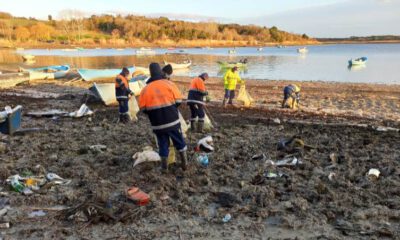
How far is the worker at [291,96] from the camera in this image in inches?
537

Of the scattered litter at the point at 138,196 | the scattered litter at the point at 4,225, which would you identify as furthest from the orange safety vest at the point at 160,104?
the scattered litter at the point at 4,225

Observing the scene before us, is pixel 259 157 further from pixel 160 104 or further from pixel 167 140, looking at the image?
pixel 160 104

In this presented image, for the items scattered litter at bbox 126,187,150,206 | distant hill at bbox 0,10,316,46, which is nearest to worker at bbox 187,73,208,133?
scattered litter at bbox 126,187,150,206

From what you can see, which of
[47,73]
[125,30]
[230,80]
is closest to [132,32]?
[125,30]

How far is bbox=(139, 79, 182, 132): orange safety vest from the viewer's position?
6088mm

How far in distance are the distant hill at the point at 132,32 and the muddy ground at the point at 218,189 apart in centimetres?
9593

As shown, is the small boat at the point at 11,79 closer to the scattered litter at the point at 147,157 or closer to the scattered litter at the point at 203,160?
the scattered litter at the point at 147,157

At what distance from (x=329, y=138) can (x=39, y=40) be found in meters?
102

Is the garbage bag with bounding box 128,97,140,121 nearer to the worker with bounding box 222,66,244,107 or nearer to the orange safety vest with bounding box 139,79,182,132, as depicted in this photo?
the worker with bounding box 222,66,244,107

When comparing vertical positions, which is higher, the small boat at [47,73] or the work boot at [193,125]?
the work boot at [193,125]

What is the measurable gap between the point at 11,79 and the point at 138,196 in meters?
18.1

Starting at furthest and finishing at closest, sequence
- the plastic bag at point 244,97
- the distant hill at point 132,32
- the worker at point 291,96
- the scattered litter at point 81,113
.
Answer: the distant hill at point 132,32 < the plastic bag at point 244,97 < the worker at point 291,96 < the scattered litter at point 81,113

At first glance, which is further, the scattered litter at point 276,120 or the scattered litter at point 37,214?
the scattered litter at point 276,120

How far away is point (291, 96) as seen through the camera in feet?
45.2
